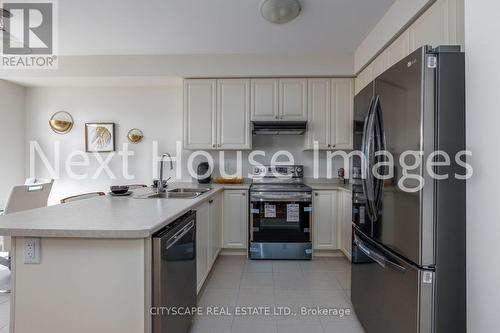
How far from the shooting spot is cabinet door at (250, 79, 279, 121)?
3311mm

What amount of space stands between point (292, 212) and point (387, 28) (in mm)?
2085

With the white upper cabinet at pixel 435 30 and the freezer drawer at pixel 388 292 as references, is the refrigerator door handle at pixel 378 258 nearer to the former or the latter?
the freezer drawer at pixel 388 292

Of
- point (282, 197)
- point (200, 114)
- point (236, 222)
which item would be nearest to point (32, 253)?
point (236, 222)

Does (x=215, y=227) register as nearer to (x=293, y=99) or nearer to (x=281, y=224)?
(x=281, y=224)

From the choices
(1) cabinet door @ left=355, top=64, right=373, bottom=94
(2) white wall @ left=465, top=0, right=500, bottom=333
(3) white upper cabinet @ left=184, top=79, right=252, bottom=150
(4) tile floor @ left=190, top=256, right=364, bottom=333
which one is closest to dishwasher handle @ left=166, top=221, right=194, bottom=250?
(4) tile floor @ left=190, top=256, right=364, bottom=333

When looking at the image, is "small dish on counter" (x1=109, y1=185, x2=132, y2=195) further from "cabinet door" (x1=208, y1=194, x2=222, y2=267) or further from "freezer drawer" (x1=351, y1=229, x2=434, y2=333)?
"freezer drawer" (x1=351, y1=229, x2=434, y2=333)

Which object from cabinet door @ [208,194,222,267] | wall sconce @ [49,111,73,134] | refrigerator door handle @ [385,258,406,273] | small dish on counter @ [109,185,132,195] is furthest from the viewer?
wall sconce @ [49,111,73,134]

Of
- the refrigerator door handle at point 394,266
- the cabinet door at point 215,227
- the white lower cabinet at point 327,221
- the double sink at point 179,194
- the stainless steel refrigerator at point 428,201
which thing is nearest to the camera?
the stainless steel refrigerator at point 428,201

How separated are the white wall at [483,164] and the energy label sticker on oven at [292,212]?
6.34 feet

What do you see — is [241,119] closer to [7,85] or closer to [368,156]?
[368,156]

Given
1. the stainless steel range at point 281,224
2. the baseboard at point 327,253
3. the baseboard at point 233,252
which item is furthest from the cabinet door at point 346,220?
the baseboard at point 233,252

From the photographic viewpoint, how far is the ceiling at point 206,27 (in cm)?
225

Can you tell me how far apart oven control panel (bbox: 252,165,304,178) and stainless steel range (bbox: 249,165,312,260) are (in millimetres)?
556

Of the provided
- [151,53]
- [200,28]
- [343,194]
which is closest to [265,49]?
[200,28]
